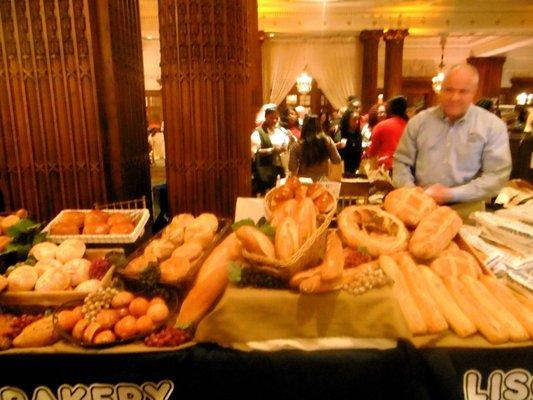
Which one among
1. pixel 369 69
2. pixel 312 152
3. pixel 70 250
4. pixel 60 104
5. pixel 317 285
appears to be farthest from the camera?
pixel 369 69

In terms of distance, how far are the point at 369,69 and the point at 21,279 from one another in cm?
1014

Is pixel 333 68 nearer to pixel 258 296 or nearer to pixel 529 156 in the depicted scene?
pixel 529 156

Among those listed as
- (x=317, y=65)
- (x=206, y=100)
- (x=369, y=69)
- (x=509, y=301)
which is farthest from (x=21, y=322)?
(x=317, y=65)

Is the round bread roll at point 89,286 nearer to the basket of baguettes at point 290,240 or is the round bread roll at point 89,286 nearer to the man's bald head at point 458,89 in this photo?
the basket of baguettes at point 290,240

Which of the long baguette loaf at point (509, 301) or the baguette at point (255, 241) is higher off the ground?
the baguette at point (255, 241)

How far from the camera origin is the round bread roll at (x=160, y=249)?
176 centimetres

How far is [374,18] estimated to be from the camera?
9.55 m

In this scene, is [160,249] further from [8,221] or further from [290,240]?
[8,221]

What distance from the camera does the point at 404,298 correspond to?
1516 millimetres

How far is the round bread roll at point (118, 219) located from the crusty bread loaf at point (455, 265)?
138 cm

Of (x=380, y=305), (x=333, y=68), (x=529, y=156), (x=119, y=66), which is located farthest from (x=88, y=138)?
(x=333, y=68)

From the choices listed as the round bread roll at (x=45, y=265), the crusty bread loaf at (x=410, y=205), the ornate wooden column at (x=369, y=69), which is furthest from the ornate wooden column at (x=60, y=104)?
the ornate wooden column at (x=369, y=69)

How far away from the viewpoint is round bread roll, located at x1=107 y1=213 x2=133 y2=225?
2129mm

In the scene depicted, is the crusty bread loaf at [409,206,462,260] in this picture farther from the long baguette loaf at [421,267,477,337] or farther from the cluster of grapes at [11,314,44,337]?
the cluster of grapes at [11,314,44,337]
